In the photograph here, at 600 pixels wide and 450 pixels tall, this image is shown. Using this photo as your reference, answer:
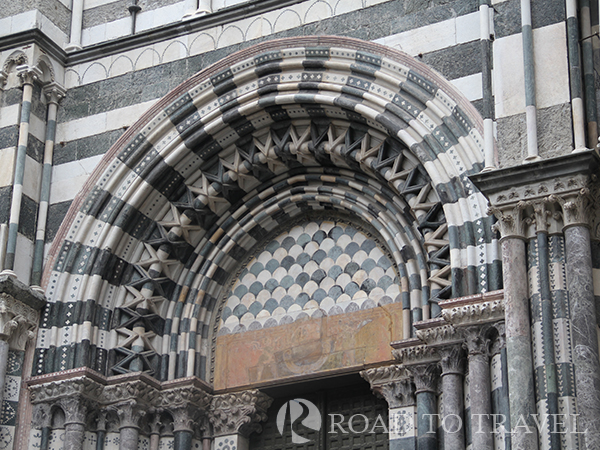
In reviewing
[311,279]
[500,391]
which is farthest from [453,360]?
[311,279]

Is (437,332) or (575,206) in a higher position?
(575,206)

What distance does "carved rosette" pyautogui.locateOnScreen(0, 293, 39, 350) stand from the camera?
1016 centimetres

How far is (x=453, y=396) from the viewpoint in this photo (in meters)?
8.88

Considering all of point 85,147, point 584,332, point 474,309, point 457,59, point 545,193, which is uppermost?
point 457,59

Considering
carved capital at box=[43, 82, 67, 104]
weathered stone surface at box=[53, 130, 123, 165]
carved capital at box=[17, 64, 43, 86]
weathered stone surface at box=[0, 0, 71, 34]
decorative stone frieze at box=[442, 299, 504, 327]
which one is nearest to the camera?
decorative stone frieze at box=[442, 299, 504, 327]

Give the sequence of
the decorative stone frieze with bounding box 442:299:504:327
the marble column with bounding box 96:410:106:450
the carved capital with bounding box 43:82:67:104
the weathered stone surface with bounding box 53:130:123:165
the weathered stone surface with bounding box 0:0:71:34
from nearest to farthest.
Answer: the decorative stone frieze with bounding box 442:299:504:327 → the marble column with bounding box 96:410:106:450 → the weathered stone surface with bounding box 53:130:123:165 → the carved capital with bounding box 43:82:67:104 → the weathered stone surface with bounding box 0:0:71:34

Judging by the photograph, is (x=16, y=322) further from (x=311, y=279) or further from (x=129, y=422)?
(x=311, y=279)

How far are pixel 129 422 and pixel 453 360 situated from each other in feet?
9.87

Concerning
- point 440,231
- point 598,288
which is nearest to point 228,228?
point 440,231

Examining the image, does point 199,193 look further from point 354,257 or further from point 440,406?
point 440,406

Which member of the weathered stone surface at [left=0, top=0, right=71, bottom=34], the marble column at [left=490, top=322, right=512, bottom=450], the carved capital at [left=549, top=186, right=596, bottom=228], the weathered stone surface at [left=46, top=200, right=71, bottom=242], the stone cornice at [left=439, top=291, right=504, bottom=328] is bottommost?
the marble column at [left=490, top=322, right=512, bottom=450]

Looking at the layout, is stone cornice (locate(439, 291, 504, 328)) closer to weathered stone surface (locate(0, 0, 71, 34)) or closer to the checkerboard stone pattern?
the checkerboard stone pattern

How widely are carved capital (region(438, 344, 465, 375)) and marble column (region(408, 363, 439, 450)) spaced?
1.00 feet

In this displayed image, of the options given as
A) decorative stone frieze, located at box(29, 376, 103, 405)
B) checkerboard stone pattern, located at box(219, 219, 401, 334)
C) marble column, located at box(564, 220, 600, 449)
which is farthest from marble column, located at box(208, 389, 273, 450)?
marble column, located at box(564, 220, 600, 449)
